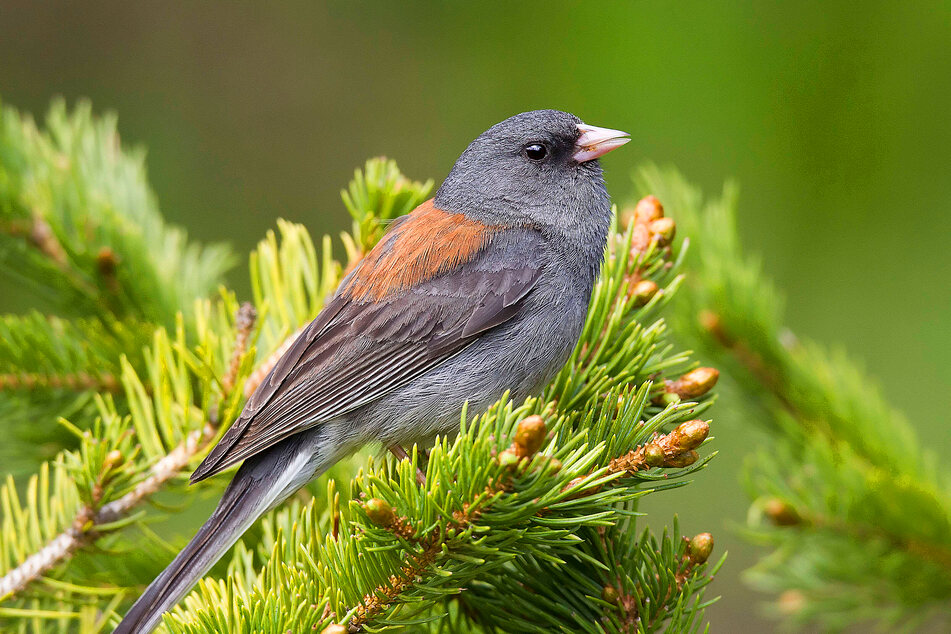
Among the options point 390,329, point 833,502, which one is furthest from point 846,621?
point 390,329

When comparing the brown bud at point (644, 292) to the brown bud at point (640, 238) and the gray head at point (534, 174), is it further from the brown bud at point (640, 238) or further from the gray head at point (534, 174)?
the gray head at point (534, 174)

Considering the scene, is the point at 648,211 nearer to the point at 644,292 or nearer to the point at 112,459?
the point at 644,292

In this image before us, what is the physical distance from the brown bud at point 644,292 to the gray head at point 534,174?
52 cm

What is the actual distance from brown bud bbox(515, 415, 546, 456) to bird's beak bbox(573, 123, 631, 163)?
124 cm

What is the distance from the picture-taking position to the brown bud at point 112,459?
4.46ft

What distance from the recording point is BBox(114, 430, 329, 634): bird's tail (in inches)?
55.4

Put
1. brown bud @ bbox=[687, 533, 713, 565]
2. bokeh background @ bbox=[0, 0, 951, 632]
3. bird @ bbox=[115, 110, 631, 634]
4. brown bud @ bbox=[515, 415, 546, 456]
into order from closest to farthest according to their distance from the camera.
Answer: brown bud @ bbox=[515, 415, 546, 456], brown bud @ bbox=[687, 533, 713, 565], bird @ bbox=[115, 110, 631, 634], bokeh background @ bbox=[0, 0, 951, 632]

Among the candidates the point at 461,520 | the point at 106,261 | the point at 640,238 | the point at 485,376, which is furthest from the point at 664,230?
the point at 106,261

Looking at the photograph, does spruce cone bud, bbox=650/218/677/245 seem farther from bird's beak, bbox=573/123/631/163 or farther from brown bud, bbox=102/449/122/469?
brown bud, bbox=102/449/122/469

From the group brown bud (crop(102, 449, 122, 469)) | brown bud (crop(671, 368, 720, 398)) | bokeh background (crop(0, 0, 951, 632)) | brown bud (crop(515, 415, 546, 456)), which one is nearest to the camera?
brown bud (crop(515, 415, 546, 456))

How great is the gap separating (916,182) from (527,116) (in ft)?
4.08

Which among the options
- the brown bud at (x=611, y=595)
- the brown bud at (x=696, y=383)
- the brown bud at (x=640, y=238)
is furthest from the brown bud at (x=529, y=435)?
the brown bud at (x=640, y=238)

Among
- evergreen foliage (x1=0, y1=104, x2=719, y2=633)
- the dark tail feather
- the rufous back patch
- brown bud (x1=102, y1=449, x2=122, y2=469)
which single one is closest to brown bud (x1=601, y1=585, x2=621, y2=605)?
evergreen foliage (x1=0, y1=104, x2=719, y2=633)

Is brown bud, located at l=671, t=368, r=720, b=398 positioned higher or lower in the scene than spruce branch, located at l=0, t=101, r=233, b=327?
lower
